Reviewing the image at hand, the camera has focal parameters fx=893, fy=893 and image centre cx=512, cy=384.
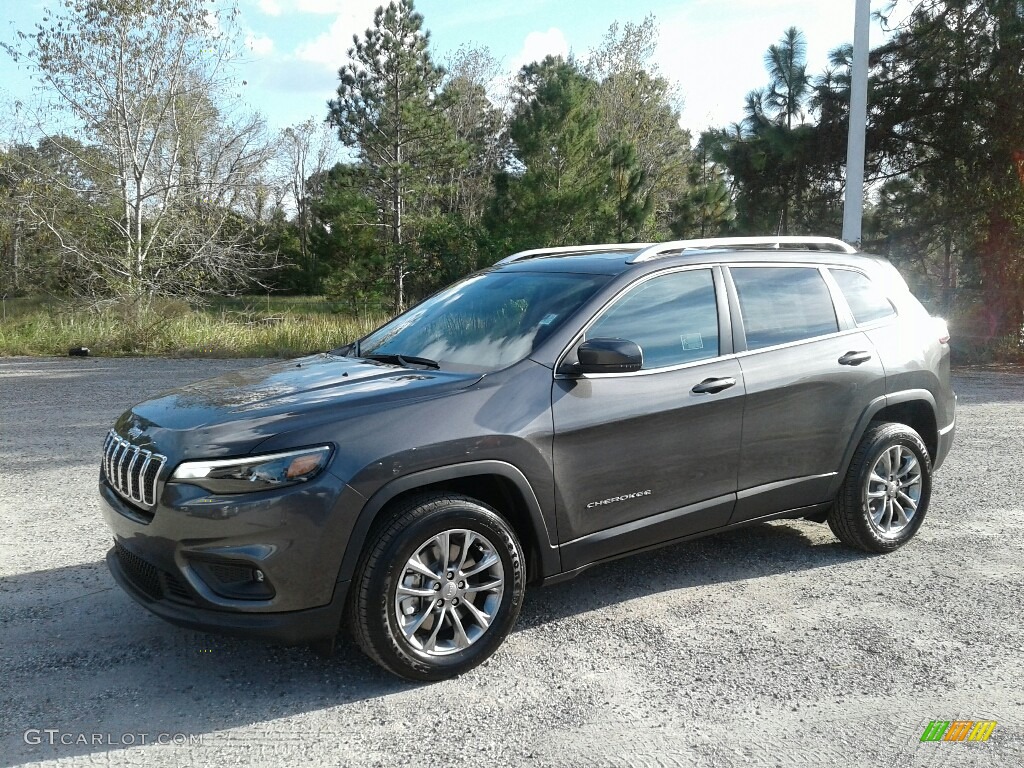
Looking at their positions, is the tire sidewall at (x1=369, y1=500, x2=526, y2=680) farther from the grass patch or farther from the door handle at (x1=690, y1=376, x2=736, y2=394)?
the grass patch

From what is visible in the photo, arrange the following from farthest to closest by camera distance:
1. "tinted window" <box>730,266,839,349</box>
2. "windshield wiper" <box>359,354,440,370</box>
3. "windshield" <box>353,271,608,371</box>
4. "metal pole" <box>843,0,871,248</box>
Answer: "metal pole" <box>843,0,871,248</box> < "tinted window" <box>730,266,839,349</box> < "windshield wiper" <box>359,354,440,370</box> < "windshield" <box>353,271,608,371</box>

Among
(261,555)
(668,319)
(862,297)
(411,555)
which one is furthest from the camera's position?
(862,297)

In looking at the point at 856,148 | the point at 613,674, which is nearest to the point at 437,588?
the point at 613,674

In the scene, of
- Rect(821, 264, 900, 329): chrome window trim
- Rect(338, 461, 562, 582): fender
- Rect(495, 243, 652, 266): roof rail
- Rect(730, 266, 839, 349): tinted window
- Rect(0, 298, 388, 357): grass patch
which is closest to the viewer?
Rect(338, 461, 562, 582): fender

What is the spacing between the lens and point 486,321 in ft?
15.0

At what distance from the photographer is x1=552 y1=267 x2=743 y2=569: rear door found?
4035 millimetres

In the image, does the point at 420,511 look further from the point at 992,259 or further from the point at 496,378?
the point at 992,259

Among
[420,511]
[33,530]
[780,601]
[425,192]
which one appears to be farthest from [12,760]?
[425,192]

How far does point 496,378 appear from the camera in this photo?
393 cm

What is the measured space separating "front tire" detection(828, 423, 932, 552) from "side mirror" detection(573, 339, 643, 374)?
191 cm

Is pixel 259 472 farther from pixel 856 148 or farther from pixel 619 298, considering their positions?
pixel 856 148

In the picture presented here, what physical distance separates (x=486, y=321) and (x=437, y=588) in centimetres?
148

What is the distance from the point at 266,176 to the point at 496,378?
2655 centimetres

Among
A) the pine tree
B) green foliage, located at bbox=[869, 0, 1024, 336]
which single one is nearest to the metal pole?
green foliage, located at bbox=[869, 0, 1024, 336]
